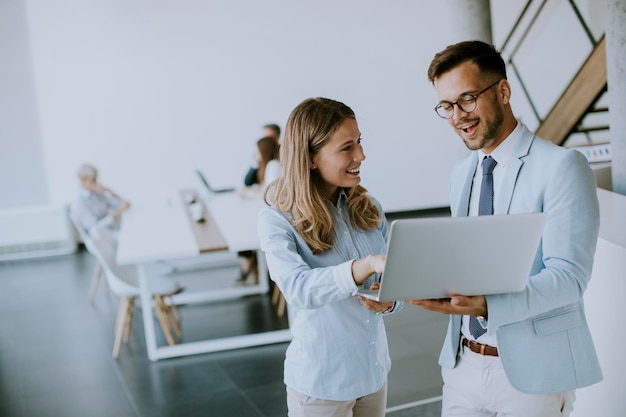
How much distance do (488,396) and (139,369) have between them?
3.50m

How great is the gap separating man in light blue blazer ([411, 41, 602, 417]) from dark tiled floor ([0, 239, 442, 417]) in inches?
78.5

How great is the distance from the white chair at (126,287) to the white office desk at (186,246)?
124 mm

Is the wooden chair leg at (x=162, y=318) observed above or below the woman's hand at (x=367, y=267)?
below

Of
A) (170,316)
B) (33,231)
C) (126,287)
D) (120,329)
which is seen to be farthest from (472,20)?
(33,231)

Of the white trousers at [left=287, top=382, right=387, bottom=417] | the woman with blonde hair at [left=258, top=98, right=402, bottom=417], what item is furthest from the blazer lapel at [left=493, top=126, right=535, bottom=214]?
the white trousers at [left=287, top=382, right=387, bottom=417]

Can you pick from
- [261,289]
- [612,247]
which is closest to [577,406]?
[612,247]

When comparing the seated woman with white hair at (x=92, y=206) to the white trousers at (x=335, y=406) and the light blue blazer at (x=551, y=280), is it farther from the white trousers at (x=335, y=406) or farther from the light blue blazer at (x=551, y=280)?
the light blue blazer at (x=551, y=280)

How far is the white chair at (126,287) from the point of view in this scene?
5.33m

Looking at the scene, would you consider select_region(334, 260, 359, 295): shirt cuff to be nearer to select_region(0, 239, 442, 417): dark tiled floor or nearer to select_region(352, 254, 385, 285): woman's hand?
select_region(352, 254, 385, 285): woman's hand

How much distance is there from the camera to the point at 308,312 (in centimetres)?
215

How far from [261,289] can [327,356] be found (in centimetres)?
471

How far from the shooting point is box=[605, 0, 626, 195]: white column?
3637 millimetres

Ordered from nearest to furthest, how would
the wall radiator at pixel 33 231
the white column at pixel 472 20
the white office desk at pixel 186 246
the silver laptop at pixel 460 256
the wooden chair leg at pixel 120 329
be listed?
the silver laptop at pixel 460 256 → the white office desk at pixel 186 246 → the wooden chair leg at pixel 120 329 → the white column at pixel 472 20 → the wall radiator at pixel 33 231

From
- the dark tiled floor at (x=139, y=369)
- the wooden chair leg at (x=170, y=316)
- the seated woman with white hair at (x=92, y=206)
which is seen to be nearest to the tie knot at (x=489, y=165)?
the dark tiled floor at (x=139, y=369)
